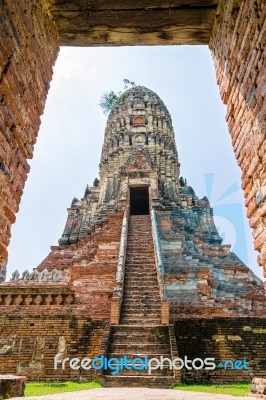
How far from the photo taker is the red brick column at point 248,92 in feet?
8.44

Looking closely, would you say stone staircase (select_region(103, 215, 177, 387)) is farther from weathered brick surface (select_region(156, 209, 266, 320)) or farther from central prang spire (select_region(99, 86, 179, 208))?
central prang spire (select_region(99, 86, 179, 208))

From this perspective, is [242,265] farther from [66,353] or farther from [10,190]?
[10,190]

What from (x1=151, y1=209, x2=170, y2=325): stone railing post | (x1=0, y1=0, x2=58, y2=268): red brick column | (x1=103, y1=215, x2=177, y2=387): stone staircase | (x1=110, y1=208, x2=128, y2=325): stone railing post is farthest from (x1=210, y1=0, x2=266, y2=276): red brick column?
(x1=110, y1=208, x2=128, y2=325): stone railing post

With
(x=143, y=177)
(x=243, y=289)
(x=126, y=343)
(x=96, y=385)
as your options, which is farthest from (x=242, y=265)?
(x=96, y=385)

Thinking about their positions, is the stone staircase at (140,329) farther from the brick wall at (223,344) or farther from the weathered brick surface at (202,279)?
the weathered brick surface at (202,279)

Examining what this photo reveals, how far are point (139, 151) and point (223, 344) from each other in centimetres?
1602

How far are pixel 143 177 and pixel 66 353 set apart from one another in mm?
13672

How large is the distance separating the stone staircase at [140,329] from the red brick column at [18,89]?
14.7 ft

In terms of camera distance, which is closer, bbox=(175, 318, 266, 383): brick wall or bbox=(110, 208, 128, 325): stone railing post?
bbox=(175, 318, 266, 383): brick wall

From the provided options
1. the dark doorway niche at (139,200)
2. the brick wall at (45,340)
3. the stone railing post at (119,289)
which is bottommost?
the brick wall at (45,340)

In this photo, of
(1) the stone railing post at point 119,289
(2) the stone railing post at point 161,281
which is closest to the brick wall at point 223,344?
(2) the stone railing post at point 161,281

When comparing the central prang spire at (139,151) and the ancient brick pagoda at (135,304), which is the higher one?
the central prang spire at (139,151)

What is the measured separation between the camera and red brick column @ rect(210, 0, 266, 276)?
8.44 feet

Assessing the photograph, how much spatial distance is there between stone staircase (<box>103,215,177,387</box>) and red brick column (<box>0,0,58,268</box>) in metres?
4.48
